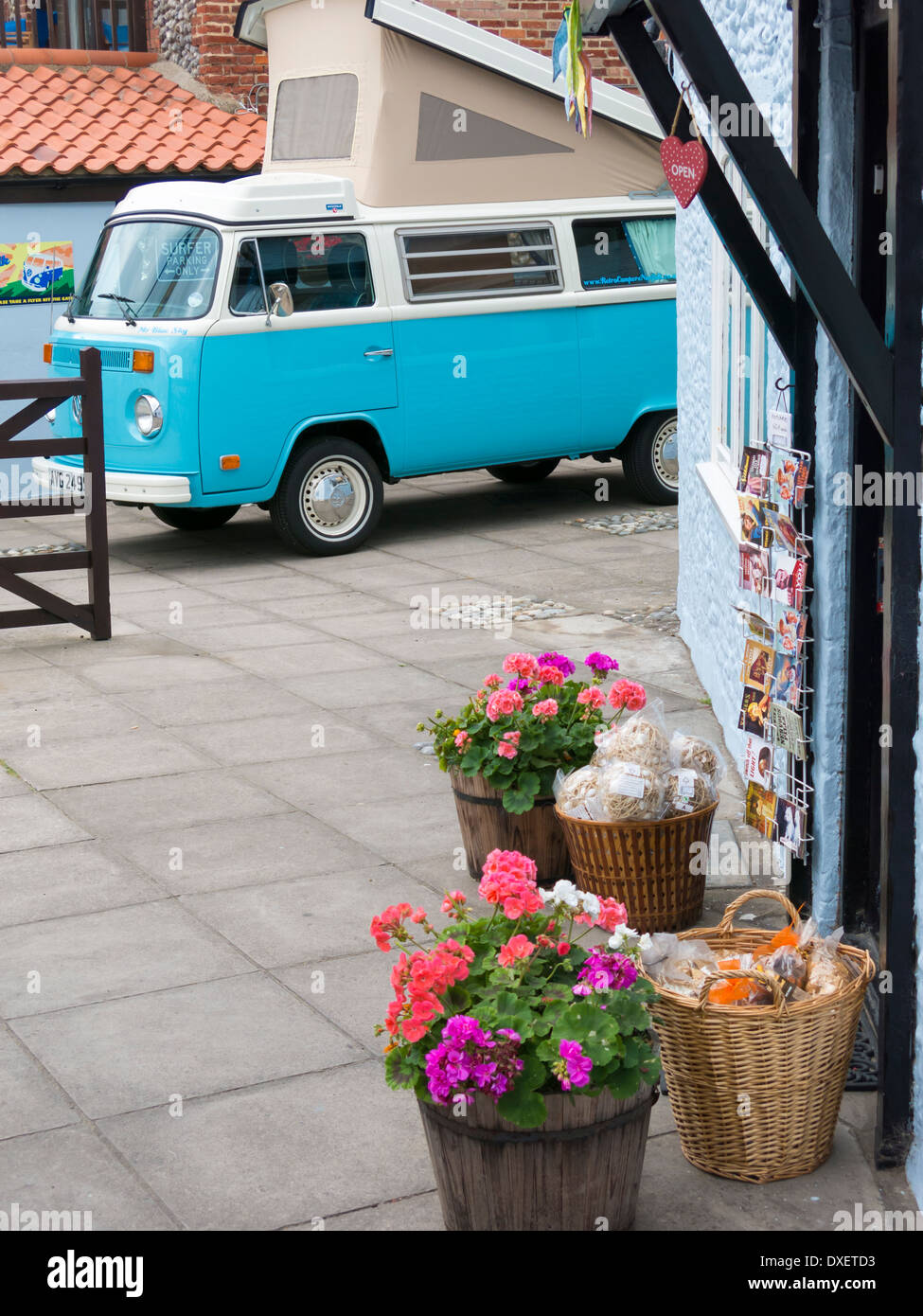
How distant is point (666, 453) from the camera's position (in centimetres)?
1243

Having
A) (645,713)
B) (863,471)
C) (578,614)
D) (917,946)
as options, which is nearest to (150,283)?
(578,614)

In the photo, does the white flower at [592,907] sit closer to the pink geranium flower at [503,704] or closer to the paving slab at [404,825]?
the pink geranium flower at [503,704]

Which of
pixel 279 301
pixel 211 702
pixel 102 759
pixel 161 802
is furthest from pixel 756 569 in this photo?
pixel 279 301

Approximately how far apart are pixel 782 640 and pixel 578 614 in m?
4.93

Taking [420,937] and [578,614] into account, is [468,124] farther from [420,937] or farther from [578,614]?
[420,937]

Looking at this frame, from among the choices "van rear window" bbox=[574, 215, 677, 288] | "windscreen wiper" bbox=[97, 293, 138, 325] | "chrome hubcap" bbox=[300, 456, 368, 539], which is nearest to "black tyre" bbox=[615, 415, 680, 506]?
"van rear window" bbox=[574, 215, 677, 288]

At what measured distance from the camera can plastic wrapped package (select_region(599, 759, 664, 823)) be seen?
4543 millimetres

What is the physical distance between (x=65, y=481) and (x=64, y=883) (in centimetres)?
606

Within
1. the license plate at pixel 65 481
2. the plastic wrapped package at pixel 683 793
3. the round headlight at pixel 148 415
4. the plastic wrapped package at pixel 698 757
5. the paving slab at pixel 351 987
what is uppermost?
the round headlight at pixel 148 415

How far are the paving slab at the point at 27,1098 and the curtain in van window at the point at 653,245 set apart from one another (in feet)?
30.4

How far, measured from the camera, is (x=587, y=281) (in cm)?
1173

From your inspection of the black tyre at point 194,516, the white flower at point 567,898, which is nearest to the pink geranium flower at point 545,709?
the white flower at point 567,898

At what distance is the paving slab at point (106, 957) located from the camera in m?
4.50

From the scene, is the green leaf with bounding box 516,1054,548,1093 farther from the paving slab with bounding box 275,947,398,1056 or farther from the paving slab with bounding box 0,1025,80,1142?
the paving slab with bounding box 0,1025,80,1142
